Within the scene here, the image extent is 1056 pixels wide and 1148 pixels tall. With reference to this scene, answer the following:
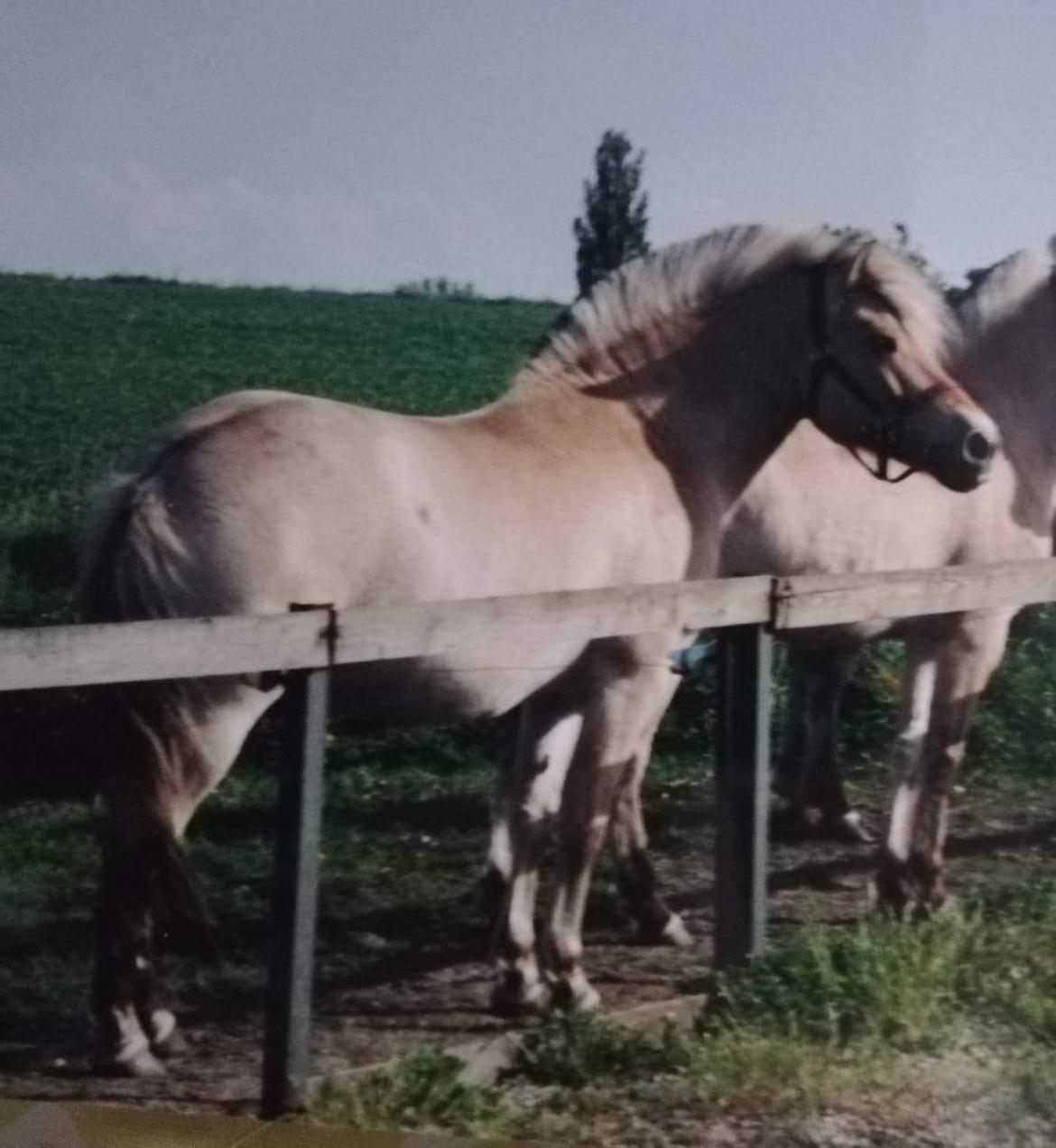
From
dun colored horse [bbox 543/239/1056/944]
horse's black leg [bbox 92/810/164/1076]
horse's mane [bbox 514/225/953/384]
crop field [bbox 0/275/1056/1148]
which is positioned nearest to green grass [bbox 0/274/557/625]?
crop field [bbox 0/275/1056/1148]

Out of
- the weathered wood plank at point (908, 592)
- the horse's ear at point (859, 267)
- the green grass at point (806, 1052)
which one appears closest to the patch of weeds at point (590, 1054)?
the green grass at point (806, 1052)

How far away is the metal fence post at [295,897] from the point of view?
2740 mm

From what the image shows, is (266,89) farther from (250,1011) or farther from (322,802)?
(250,1011)

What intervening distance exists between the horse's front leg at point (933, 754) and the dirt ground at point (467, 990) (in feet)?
0.15

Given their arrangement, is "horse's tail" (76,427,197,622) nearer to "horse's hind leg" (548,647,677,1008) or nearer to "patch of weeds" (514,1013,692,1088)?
"horse's hind leg" (548,647,677,1008)

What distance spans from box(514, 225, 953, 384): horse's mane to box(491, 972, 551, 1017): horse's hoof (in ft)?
3.88

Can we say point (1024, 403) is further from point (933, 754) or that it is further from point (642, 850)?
point (642, 850)

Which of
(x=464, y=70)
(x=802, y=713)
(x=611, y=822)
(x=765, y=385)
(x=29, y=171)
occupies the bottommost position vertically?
(x=611, y=822)

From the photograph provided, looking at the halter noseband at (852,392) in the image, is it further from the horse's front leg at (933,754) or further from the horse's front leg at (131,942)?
the horse's front leg at (131,942)

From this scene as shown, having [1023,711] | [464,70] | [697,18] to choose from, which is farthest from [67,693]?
[1023,711]

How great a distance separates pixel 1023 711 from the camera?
3.30m

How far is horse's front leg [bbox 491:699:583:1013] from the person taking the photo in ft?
10.2

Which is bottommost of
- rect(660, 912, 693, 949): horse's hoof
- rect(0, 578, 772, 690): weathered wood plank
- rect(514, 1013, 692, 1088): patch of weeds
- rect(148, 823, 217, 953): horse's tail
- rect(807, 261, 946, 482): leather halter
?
rect(514, 1013, 692, 1088): patch of weeds

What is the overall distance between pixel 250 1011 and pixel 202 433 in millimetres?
1079
